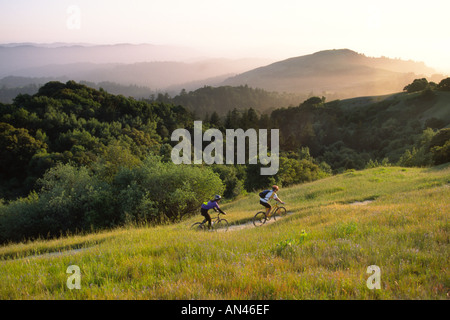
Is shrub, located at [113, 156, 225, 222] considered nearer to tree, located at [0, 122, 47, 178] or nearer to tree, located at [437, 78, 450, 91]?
tree, located at [0, 122, 47, 178]

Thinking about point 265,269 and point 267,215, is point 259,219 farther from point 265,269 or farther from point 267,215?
point 265,269

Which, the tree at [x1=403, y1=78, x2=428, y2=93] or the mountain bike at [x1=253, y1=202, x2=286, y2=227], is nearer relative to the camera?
the mountain bike at [x1=253, y1=202, x2=286, y2=227]

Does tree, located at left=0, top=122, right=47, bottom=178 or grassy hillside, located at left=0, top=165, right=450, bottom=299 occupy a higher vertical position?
grassy hillside, located at left=0, top=165, right=450, bottom=299

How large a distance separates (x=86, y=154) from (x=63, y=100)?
38094 mm

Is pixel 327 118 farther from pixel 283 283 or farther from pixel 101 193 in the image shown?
pixel 283 283

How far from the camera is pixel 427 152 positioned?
48375mm

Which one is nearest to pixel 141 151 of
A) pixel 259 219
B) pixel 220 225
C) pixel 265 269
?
pixel 220 225

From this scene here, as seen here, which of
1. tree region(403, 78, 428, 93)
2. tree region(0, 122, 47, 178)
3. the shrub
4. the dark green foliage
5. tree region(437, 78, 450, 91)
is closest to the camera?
the shrub

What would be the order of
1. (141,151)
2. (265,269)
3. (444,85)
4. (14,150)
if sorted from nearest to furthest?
(265,269)
(14,150)
(141,151)
(444,85)

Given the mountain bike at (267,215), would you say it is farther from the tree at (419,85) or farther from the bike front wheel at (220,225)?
the tree at (419,85)

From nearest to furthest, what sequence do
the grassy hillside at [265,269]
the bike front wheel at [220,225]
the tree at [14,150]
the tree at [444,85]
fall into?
the grassy hillside at [265,269] < the bike front wheel at [220,225] < the tree at [14,150] < the tree at [444,85]

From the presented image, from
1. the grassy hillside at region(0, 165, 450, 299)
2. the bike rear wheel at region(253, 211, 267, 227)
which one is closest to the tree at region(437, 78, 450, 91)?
the bike rear wheel at region(253, 211, 267, 227)

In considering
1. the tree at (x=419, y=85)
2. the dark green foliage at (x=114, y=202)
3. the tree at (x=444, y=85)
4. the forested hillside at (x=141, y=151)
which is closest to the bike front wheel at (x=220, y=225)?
the forested hillside at (x=141, y=151)

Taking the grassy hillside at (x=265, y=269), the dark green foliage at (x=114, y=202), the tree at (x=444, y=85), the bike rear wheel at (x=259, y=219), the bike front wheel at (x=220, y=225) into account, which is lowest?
the dark green foliage at (x=114, y=202)
